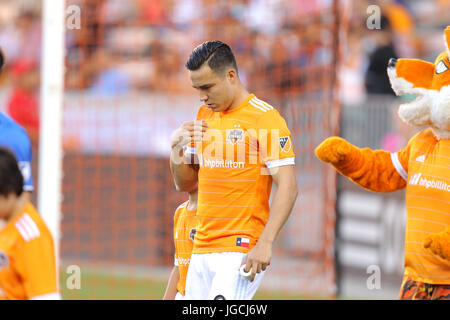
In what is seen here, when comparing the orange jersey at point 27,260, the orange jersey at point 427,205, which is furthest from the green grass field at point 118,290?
the orange jersey at point 27,260

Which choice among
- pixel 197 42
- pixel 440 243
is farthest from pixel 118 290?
pixel 440 243

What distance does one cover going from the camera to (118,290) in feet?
31.6

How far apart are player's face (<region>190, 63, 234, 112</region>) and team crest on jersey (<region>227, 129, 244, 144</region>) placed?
16cm

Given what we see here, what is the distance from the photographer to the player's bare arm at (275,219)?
→ 4.38m

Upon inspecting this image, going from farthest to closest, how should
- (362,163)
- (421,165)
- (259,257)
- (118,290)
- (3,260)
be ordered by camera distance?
(118,290) < (362,163) < (421,165) < (259,257) < (3,260)

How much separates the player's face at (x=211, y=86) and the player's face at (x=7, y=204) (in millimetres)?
1281

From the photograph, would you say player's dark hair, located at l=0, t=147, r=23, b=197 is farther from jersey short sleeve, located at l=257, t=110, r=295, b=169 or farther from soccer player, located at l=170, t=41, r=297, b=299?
jersey short sleeve, located at l=257, t=110, r=295, b=169

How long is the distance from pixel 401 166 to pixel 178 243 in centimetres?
134

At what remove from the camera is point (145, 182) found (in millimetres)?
10656

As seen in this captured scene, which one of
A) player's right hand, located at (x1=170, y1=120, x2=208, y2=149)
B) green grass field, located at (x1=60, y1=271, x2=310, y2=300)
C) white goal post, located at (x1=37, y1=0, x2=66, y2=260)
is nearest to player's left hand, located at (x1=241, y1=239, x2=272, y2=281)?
player's right hand, located at (x1=170, y1=120, x2=208, y2=149)

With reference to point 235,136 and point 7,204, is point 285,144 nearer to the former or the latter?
point 235,136

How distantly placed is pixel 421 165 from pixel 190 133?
1.25 meters

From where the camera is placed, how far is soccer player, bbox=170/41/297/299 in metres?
4.56

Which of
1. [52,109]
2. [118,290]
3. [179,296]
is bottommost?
[118,290]
